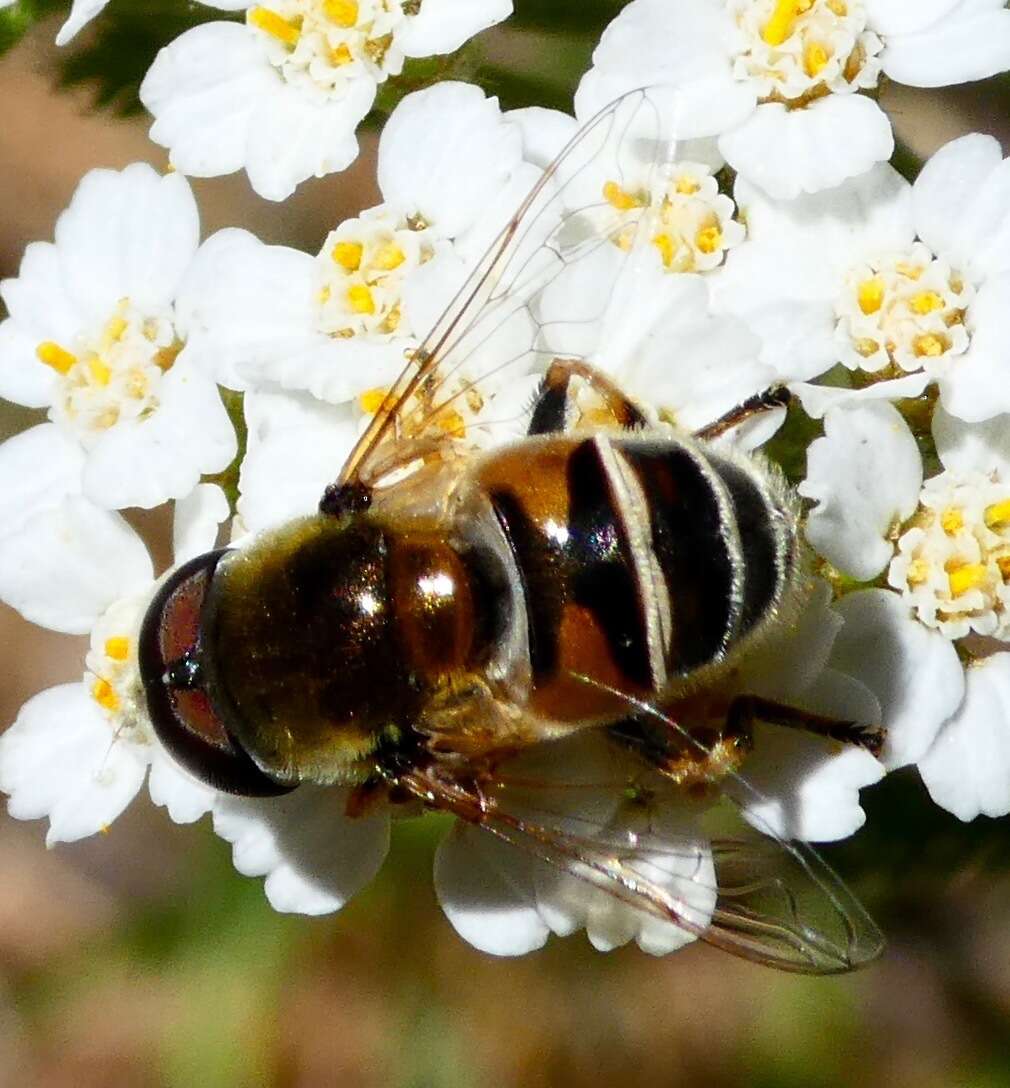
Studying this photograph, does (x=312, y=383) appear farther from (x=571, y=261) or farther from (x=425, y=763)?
(x=425, y=763)

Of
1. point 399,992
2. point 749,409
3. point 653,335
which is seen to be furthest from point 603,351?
point 399,992

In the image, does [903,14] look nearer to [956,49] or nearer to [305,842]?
[956,49]

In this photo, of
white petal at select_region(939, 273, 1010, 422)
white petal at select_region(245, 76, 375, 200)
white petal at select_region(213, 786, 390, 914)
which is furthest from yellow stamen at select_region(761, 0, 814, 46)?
white petal at select_region(213, 786, 390, 914)

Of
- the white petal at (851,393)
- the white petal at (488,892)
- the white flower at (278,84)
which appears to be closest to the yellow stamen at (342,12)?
the white flower at (278,84)

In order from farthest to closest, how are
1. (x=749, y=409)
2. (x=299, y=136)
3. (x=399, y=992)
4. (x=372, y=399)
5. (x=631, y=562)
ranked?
(x=399, y=992) < (x=299, y=136) < (x=372, y=399) < (x=749, y=409) < (x=631, y=562)

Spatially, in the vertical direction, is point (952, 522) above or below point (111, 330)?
below
